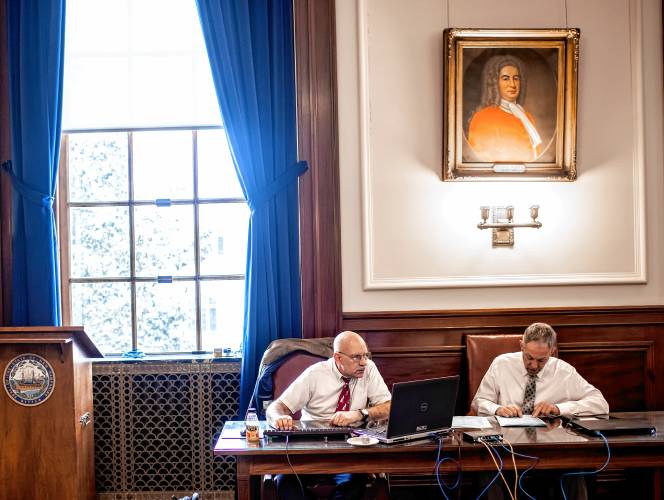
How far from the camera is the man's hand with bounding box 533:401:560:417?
159 inches

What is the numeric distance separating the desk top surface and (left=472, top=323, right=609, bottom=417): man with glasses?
49cm

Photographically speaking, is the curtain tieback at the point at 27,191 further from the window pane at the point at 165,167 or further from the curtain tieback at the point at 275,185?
the curtain tieback at the point at 275,185

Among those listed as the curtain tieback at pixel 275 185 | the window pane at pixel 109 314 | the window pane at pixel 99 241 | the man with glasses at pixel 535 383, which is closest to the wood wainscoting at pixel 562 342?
the man with glasses at pixel 535 383

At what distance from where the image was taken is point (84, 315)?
533cm

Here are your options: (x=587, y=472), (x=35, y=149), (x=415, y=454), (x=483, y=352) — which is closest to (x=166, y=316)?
(x=35, y=149)

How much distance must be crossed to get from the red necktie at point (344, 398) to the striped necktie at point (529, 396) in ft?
3.30

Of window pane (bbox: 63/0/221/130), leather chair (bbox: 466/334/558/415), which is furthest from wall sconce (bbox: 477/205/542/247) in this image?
window pane (bbox: 63/0/221/130)

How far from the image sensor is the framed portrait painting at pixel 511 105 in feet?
16.3

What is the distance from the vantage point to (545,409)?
4043 millimetres

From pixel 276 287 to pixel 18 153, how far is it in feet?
6.17

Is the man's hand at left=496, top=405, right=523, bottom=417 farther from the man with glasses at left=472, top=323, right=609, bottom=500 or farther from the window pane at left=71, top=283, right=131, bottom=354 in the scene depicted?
the window pane at left=71, top=283, right=131, bottom=354

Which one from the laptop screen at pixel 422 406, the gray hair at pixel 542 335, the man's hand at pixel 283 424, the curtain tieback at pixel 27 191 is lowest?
the man's hand at pixel 283 424

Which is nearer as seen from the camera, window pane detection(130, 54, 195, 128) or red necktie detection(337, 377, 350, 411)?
red necktie detection(337, 377, 350, 411)

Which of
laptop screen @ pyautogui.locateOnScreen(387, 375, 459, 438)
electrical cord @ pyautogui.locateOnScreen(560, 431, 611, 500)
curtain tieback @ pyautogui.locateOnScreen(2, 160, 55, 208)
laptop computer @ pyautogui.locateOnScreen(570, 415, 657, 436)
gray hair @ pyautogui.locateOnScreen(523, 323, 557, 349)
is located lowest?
electrical cord @ pyautogui.locateOnScreen(560, 431, 611, 500)
